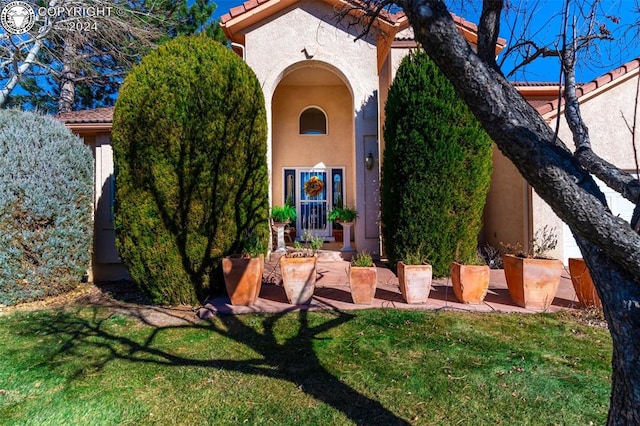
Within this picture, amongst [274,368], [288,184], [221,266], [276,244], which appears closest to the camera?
[274,368]

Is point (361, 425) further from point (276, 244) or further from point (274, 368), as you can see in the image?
point (276, 244)

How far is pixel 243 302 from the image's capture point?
5.48 m

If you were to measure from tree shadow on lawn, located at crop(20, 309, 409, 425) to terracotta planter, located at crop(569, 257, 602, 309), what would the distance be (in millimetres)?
3719

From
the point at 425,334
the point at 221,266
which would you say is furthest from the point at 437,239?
the point at 221,266

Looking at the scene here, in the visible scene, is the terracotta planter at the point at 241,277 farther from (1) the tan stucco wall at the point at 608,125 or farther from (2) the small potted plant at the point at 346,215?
(1) the tan stucco wall at the point at 608,125

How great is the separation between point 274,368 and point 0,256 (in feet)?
20.1

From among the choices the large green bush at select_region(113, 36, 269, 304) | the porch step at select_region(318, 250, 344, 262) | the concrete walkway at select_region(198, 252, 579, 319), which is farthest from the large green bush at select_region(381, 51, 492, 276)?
the large green bush at select_region(113, 36, 269, 304)

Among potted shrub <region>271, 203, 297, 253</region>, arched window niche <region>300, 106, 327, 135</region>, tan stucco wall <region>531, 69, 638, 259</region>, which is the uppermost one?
arched window niche <region>300, 106, 327, 135</region>

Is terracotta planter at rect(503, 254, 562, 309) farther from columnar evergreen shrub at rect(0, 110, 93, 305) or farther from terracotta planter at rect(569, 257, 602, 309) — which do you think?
columnar evergreen shrub at rect(0, 110, 93, 305)

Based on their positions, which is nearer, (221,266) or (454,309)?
(454,309)

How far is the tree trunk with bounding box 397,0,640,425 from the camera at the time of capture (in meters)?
1.52

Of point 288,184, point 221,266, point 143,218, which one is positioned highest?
point 288,184

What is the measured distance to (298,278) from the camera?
5.51 meters

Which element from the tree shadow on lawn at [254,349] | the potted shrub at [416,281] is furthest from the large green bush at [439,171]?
the tree shadow on lawn at [254,349]
